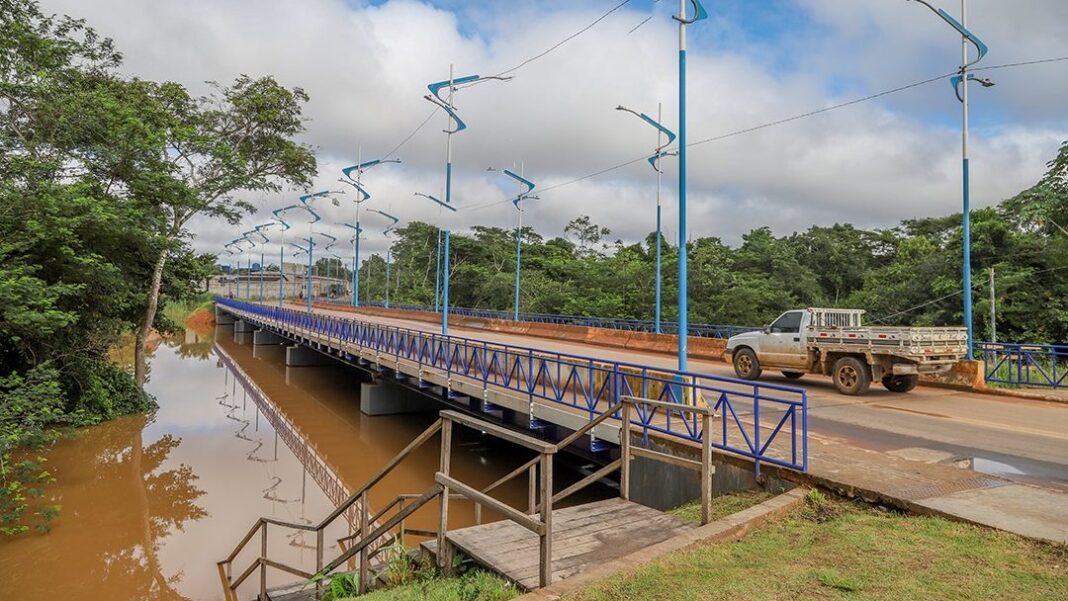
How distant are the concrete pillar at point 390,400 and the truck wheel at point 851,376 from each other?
13897 millimetres

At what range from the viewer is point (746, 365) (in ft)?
53.0

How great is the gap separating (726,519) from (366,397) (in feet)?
62.7

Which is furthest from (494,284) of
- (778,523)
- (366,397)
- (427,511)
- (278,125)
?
(778,523)

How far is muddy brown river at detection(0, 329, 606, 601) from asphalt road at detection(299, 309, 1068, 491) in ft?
18.1

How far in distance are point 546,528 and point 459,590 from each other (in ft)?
3.66

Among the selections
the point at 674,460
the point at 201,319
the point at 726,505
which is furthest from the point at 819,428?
the point at 201,319

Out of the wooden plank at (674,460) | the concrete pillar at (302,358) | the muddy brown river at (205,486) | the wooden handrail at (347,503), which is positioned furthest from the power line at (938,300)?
the concrete pillar at (302,358)

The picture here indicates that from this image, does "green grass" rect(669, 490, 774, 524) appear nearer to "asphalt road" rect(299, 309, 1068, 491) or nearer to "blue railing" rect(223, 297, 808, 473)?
"blue railing" rect(223, 297, 808, 473)

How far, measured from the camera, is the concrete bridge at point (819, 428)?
6.47 metres

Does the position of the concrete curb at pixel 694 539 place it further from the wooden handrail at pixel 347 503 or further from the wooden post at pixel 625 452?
the wooden handrail at pixel 347 503

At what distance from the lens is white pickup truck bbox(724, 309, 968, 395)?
13102 millimetres

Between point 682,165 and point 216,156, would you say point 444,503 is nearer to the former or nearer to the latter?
point 682,165

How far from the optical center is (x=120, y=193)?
61.3ft

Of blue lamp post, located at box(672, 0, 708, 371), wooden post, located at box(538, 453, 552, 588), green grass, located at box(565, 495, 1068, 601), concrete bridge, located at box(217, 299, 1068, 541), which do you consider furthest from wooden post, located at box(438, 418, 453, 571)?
blue lamp post, located at box(672, 0, 708, 371)
